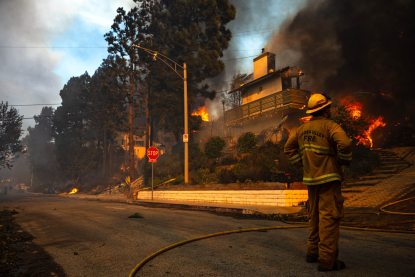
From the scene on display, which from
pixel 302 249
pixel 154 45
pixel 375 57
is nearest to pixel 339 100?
pixel 375 57

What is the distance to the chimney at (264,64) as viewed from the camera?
29.6 meters

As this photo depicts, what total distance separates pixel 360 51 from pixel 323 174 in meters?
35.3

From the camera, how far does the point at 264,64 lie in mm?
29953

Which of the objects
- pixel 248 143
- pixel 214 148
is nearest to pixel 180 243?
pixel 248 143

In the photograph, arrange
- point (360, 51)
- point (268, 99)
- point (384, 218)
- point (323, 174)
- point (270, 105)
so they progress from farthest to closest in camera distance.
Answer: point (360, 51) → point (268, 99) → point (270, 105) → point (384, 218) → point (323, 174)

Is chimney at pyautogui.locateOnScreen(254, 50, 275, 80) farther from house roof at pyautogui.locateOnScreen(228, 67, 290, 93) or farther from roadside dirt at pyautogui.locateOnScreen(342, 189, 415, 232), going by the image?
roadside dirt at pyautogui.locateOnScreen(342, 189, 415, 232)

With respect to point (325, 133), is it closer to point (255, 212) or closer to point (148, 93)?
point (255, 212)

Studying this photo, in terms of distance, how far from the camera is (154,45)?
3241cm

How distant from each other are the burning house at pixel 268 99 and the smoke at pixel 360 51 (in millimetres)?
6326

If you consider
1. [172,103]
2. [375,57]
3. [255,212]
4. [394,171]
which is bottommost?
[255,212]

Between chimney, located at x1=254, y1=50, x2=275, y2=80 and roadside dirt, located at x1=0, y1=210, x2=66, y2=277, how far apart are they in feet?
85.3

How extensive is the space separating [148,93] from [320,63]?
1900cm

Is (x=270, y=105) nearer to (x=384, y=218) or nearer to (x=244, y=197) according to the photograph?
(x=244, y=197)

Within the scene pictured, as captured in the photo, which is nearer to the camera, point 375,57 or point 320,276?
point 320,276
